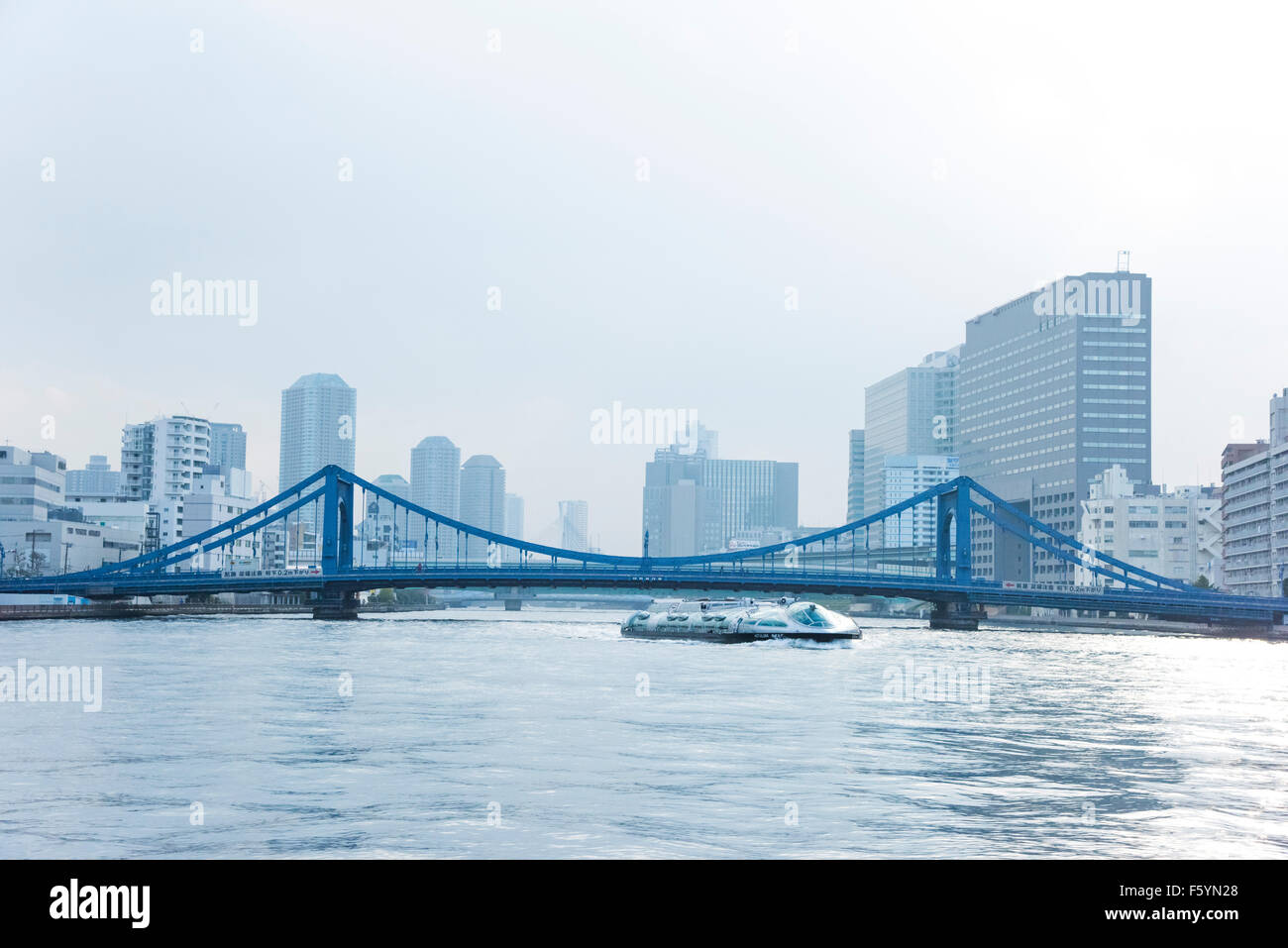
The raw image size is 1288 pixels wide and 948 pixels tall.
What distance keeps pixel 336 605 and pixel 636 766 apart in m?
116

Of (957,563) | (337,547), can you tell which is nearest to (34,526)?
(337,547)

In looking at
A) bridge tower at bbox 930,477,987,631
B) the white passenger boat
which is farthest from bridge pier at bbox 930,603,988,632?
the white passenger boat

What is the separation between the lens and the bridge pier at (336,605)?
136 metres

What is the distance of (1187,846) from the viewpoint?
1789 centimetres

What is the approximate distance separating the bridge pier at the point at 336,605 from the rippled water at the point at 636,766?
3132 inches

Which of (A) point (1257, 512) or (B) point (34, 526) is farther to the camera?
(A) point (1257, 512)

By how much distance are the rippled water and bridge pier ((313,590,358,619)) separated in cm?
7956

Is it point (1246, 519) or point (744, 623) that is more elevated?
point (1246, 519)

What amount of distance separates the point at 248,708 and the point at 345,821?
781 inches

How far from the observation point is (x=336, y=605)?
13825cm

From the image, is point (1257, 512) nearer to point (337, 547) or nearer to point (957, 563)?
point (957, 563)

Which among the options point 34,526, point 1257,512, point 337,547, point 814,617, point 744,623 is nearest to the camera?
point 814,617

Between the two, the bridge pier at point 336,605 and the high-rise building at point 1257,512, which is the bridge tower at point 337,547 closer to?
the bridge pier at point 336,605
